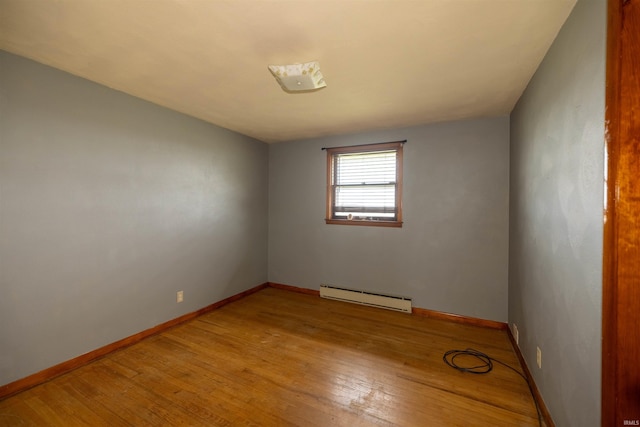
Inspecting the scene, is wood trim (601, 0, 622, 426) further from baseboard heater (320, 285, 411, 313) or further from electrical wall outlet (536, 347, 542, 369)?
baseboard heater (320, 285, 411, 313)

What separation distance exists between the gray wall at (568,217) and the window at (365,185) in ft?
5.18

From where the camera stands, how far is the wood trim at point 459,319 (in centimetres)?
301

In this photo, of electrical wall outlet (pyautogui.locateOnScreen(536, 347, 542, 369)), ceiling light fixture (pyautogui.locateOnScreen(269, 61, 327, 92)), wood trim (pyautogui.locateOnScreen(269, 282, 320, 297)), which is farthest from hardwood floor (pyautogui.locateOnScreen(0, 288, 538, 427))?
ceiling light fixture (pyautogui.locateOnScreen(269, 61, 327, 92))

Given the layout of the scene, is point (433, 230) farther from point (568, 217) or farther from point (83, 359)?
point (83, 359)

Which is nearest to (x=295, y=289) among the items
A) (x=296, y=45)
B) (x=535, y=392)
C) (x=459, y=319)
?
(x=459, y=319)

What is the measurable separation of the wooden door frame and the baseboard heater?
8.09ft

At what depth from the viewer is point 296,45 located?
5.60 feet

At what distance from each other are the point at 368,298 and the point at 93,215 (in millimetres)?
3216

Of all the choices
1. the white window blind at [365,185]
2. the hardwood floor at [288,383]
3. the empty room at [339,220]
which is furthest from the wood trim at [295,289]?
the white window blind at [365,185]

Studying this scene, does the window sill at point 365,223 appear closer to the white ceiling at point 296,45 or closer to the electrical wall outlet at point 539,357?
the white ceiling at point 296,45

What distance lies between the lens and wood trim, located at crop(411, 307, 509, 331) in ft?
9.88

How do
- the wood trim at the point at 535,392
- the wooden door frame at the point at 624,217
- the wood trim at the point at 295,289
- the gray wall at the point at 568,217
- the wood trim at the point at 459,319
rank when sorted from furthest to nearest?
the wood trim at the point at 295,289
the wood trim at the point at 459,319
the wood trim at the point at 535,392
the gray wall at the point at 568,217
the wooden door frame at the point at 624,217

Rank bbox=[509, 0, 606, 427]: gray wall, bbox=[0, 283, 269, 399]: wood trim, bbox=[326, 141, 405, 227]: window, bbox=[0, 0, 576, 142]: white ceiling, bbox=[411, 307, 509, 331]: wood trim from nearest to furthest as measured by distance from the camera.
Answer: bbox=[509, 0, 606, 427]: gray wall
bbox=[0, 0, 576, 142]: white ceiling
bbox=[0, 283, 269, 399]: wood trim
bbox=[411, 307, 509, 331]: wood trim
bbox=[326, 141, 405, 227]: window

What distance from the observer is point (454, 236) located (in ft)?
10.5
